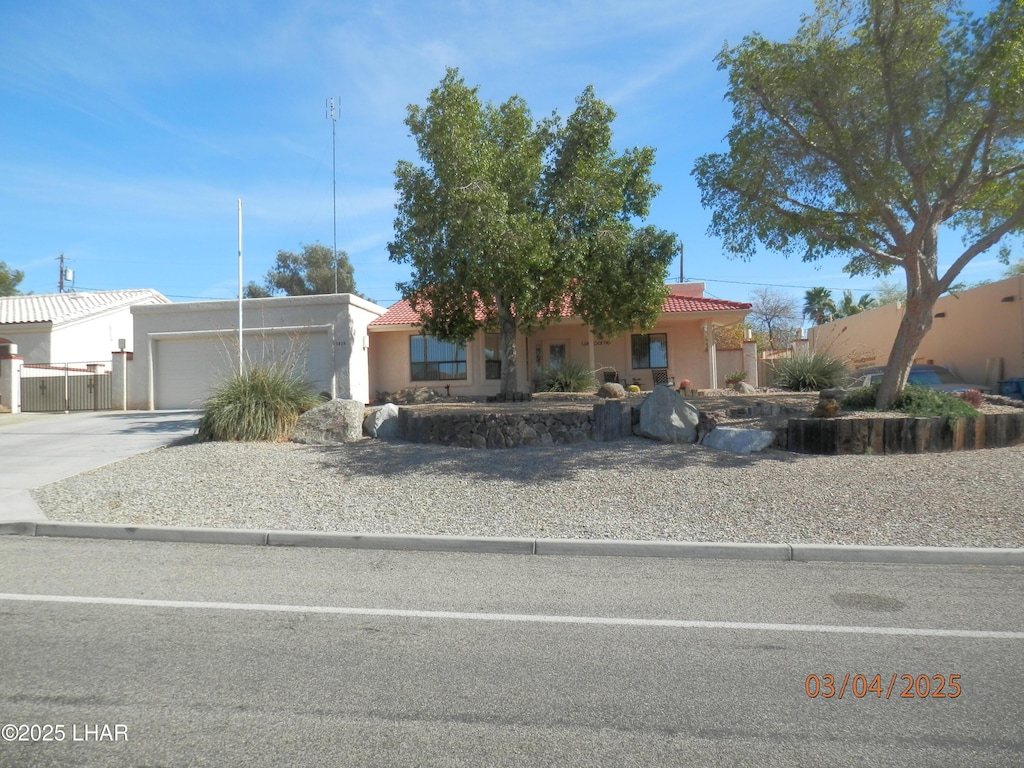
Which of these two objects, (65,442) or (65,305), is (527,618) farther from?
(65,305)

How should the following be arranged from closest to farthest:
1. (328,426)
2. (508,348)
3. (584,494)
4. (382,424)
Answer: (584,494) → (328,426) → (382,424) → (508,348)

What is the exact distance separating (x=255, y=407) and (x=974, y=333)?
22.9 m

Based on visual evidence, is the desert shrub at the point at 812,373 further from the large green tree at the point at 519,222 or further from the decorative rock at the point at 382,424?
the decorative rock at the point at 382,424

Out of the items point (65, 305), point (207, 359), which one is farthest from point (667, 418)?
point (65, 305)

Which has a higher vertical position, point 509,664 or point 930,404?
point 930,404

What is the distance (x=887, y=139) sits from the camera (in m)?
12.0

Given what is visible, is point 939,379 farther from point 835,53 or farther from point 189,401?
point 189,401

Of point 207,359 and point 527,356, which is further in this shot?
point 527,356

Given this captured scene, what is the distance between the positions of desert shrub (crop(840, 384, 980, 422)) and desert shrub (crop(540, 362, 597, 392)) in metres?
7.73

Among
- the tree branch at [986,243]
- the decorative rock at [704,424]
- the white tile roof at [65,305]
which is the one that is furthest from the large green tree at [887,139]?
the white tile roof at [65,305]

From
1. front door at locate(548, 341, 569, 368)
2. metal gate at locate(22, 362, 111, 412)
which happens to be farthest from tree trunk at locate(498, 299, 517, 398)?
metal gate at locate(22, 362, 111, 412)

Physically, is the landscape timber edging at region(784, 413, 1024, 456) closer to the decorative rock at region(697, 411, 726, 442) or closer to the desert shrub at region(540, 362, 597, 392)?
the decorative rock at region(697, 411, 726, 442)

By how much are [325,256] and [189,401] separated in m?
21.6

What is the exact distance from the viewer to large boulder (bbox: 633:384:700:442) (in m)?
12.4
